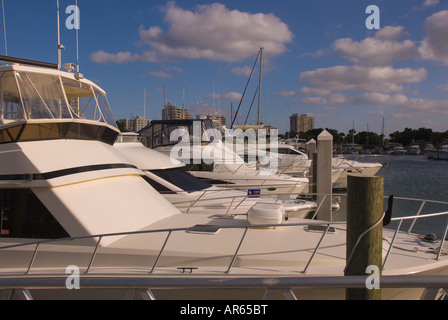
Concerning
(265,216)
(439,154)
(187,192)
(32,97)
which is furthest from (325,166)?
(439,154)

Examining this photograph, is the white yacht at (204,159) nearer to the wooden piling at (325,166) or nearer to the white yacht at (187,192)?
the white yacht at (187,192)

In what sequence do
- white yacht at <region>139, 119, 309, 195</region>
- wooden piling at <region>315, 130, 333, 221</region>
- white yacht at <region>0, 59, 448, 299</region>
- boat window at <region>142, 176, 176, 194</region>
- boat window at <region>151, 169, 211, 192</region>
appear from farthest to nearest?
white yacht at <region>139, 119, 309, 195</region> < boat window at <region>151, 169, 211, 192</region> < boat window at <region>142, 176, 176, 194</region> < wooden piling at <region>315, 130, 333, 221</region> < white yacht at <region>0, 59, 448, 299</region>

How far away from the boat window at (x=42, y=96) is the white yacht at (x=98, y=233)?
0.05 ft

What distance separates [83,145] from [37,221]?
5.10 ft

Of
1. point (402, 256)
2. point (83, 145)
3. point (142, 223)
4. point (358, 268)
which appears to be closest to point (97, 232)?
point (142, 223)

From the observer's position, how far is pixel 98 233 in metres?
4.50

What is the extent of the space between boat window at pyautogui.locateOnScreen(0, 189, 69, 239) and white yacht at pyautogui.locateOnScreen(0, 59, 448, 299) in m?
0.01

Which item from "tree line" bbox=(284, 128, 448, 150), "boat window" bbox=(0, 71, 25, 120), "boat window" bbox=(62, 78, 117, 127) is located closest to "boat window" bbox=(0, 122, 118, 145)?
"boat window" bbox=(0, 71, 25, 120)

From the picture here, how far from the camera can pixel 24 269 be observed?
4.30 metres

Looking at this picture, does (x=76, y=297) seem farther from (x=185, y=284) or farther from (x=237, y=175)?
(x=237, y=175)

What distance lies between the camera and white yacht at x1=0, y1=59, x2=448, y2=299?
393 cm

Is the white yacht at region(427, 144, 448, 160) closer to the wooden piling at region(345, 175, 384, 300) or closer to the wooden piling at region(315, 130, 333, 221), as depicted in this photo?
the wooden piling at region(315, 130, 333, 221)

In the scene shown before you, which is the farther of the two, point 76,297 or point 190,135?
point 190,135

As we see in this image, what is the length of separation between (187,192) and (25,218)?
4.85 m
